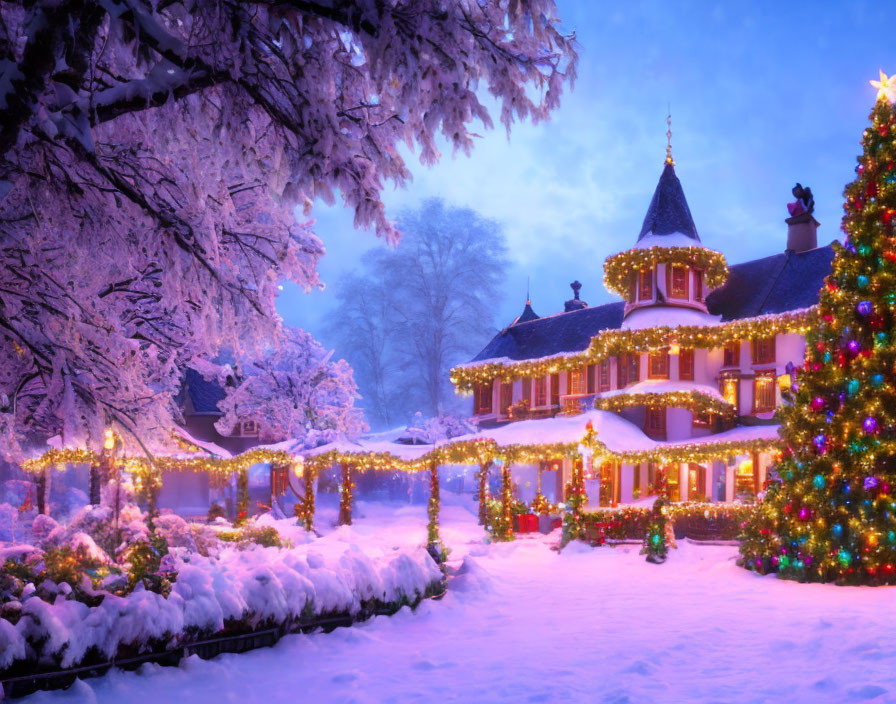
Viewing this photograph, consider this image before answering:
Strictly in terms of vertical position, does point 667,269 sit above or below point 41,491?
above

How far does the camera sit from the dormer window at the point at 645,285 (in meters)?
26.9

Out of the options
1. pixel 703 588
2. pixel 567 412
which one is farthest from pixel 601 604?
pixel 567 412

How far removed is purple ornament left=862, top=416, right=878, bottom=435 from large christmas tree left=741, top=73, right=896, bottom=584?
0.02 m

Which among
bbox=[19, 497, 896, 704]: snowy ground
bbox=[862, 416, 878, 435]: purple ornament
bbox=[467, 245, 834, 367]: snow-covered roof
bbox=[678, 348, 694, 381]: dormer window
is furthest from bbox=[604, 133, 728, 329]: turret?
bbox=[19, 497, 896, 704]: snowy ground

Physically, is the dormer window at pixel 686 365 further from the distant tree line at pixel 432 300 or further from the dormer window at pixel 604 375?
the distant tree line at pixel 432 300

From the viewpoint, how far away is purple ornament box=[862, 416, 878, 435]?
439 inches

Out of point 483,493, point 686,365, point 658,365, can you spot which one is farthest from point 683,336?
point 483,493

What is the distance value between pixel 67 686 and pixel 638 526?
55.5 feet

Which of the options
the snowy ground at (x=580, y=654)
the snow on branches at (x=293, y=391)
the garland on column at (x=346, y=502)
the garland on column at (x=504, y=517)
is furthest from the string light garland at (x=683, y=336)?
the snowy ground at (x=580, y=654)

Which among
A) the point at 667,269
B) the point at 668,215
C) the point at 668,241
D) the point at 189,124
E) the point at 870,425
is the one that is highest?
the point at 668,215

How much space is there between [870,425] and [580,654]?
6356 mm

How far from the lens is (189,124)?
20.9ft

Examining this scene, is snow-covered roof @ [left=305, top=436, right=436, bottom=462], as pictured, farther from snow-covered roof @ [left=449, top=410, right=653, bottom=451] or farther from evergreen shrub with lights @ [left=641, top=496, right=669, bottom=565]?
evergreen shrub with lights @ [left=641, top=496, right=669, bottom=565]

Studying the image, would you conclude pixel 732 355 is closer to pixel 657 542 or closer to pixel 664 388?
Answer: pixel 664 388
